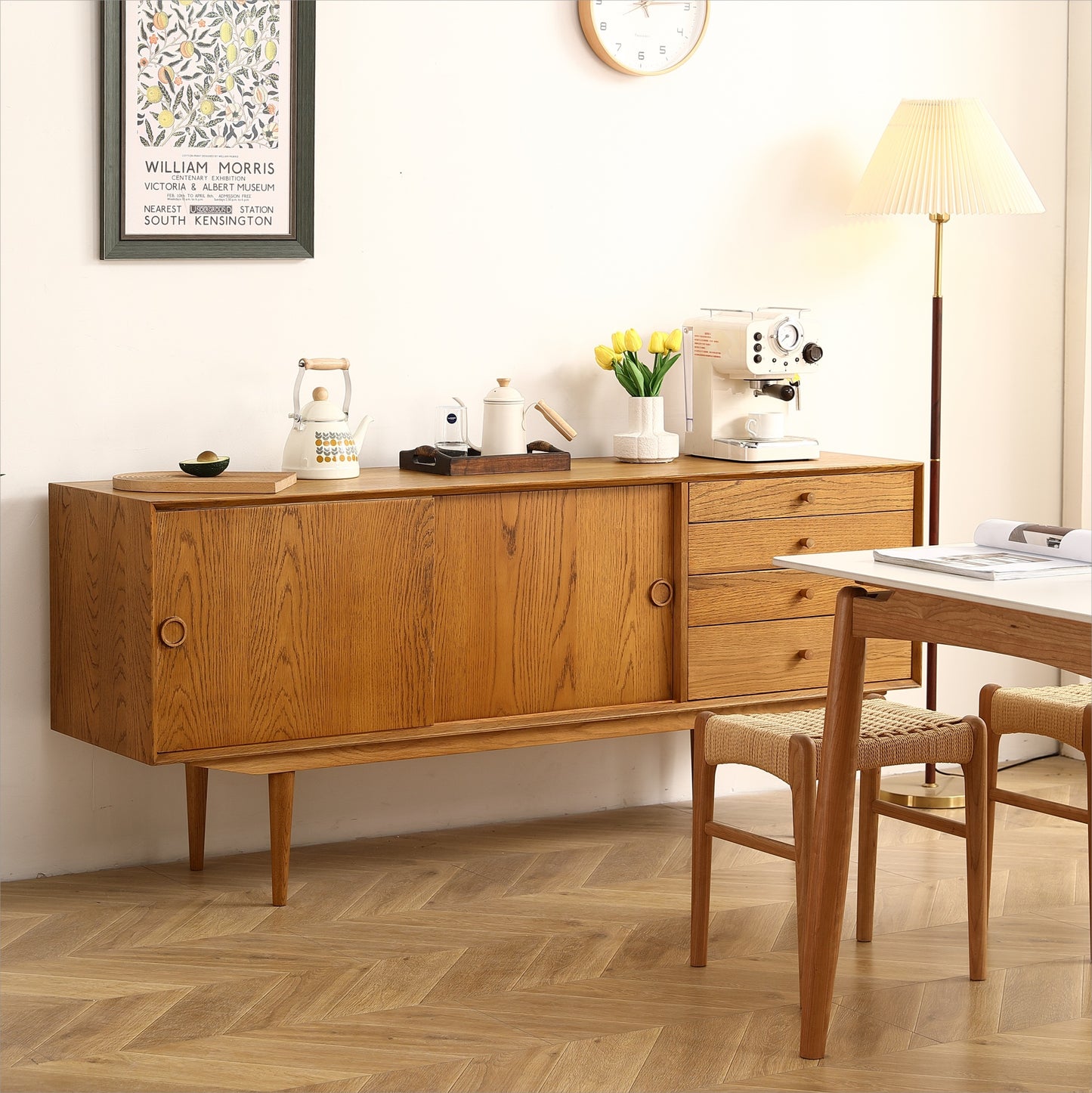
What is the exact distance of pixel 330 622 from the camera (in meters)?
3.48

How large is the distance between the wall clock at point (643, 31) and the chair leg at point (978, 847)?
2034 mm

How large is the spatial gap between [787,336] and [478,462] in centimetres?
92

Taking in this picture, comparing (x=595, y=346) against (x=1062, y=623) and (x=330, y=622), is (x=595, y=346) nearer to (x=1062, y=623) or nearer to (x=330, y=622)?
(x=330, y=622)

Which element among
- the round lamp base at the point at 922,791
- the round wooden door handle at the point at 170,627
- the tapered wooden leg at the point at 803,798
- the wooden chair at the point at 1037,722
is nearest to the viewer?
the tapered wooden leg at the point at 803,798

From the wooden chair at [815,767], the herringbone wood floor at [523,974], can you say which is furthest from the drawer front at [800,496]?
the herringbone wood floor at [523,974]

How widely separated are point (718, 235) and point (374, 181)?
1006 millimetres

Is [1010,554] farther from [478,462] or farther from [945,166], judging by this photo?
[945,166]

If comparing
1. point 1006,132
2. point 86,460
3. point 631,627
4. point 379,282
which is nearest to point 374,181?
point 379,282

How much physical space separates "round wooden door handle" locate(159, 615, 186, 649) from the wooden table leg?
1.37 m

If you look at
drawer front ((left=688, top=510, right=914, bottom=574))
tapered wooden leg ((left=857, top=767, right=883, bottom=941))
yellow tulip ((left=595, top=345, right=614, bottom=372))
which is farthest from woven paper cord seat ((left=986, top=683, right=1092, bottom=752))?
yellow tulip ((left=595, top=345, right=614, bottom=372))

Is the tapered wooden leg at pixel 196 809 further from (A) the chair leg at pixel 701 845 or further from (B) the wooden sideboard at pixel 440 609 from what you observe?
(A) the chair leg at pixel 701 845

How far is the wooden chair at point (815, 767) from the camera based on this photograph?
116 inches

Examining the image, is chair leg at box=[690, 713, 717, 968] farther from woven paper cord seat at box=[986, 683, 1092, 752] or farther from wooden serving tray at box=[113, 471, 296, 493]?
wooden serving tray at box=[113, 471, 296, 493]

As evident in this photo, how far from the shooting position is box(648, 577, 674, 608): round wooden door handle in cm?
384
